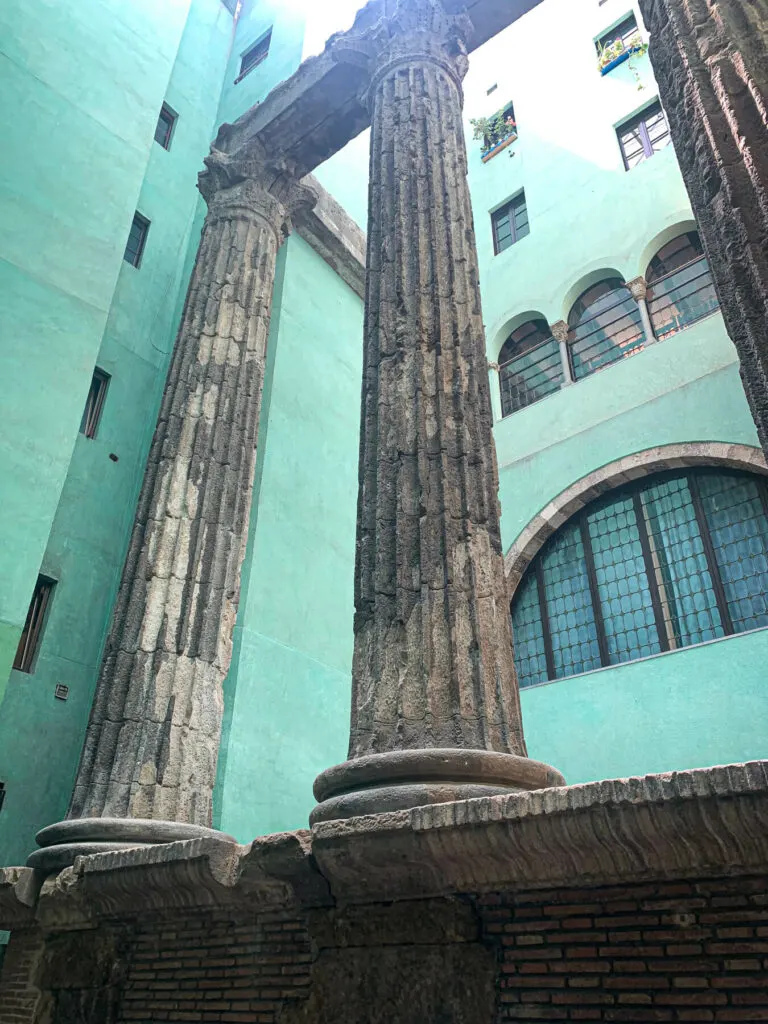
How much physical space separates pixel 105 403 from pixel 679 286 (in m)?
8.30

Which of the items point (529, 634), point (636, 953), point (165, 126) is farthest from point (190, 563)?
point (165, 126)

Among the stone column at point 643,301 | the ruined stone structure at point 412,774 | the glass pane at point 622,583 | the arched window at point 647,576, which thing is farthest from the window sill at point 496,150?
the ruined stone structure at point 412,774

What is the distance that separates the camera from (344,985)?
3.31m

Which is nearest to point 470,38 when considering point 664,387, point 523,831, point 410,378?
point 410,378

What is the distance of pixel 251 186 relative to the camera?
8547mm

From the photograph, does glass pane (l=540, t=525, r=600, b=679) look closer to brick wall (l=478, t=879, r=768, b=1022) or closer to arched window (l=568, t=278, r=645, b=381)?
arched window (l=568, t=278, r=645, b=381)

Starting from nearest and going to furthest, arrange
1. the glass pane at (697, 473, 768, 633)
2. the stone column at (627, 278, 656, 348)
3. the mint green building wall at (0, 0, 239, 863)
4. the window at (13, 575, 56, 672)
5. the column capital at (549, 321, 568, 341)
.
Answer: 1. the mint green building wall at (0, 0, 239, 863)
2. the window at (13, 575, 56, 672)
3. the glass pane at (697, 473, 768, 633)
4. the stone column at (627, 278, 656, 348)
5. the column capital at (549, 321, 568, 341)

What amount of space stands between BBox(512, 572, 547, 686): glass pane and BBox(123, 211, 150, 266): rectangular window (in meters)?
7.15

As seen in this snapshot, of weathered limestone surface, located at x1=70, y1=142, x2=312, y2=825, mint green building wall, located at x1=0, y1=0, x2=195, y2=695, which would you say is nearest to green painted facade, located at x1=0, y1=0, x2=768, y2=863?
mint green building wall, located at x1=0, y1=0, x2=195, y2=695

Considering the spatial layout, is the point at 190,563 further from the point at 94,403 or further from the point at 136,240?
the point at 136,240

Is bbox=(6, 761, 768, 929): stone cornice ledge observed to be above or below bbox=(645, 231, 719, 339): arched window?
below

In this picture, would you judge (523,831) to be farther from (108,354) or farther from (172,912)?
(108,354)

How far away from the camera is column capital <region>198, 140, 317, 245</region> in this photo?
843 cm

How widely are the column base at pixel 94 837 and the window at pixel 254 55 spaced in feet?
38.3
